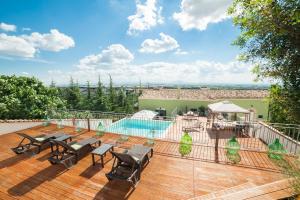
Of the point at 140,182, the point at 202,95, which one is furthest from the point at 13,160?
the point at 202,95

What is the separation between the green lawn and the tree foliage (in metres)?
13.1

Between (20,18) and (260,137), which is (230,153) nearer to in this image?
(260,137)

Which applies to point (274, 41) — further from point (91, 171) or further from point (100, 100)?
point (100, 100)

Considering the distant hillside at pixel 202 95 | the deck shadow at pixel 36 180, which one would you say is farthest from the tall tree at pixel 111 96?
the deck shadow at pixel 36 180

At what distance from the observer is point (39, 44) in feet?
44.4

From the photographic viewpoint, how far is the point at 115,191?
3674 millimetres

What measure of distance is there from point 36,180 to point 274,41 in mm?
8510

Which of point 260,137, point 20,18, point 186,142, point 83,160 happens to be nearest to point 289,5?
point 186,142

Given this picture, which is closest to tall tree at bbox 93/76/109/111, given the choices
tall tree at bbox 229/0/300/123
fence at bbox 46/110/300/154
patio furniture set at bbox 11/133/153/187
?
fence at bbox 46/110/300/154

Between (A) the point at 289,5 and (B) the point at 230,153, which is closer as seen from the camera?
(A) the point at 289,5

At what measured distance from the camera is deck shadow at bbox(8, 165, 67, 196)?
3766mm

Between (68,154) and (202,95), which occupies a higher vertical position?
(202,95)

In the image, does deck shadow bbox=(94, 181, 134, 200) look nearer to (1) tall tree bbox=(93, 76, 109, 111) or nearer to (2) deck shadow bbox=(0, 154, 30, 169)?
(2) deck shadow bbox=(0, 154, 30, 169)

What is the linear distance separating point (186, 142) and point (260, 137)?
15.1 ft
